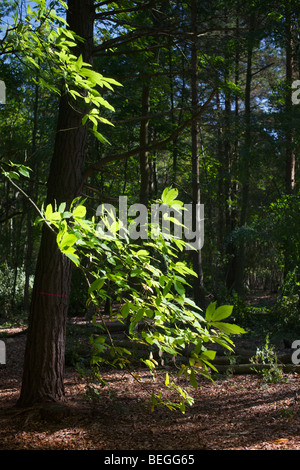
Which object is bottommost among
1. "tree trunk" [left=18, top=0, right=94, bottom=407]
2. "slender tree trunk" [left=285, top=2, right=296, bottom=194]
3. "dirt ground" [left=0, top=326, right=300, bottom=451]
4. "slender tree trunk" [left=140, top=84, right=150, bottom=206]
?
"dirt ground" [left=0, top=326, right=300, bottom=451]

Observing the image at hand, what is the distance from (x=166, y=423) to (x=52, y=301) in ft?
5.81

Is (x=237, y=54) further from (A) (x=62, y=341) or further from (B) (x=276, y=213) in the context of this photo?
(A) (x=62, y=341)

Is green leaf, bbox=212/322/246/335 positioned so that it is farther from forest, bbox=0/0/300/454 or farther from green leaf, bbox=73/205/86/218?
A: green leaf, bbox=73/205/86/218

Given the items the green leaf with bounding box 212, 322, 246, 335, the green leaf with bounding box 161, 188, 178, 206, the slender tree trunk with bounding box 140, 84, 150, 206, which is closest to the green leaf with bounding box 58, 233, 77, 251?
the green leaf with bounding box 161, 188, 178, 206

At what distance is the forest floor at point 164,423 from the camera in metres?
3.79

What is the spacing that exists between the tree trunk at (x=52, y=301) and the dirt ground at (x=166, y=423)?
0.26 m

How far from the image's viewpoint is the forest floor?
3.79 m

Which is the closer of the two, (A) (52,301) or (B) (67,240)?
(B) (67,240)

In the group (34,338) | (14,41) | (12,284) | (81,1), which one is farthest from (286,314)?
(12,284)

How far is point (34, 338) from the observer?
436cm

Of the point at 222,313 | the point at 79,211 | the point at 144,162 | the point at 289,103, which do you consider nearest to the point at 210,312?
the point at 222,313

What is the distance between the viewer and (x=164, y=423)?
14.8 feet

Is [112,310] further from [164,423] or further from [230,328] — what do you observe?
[164,423]

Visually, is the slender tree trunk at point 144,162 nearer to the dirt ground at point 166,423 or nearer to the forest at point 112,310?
the forest at point 112,310
